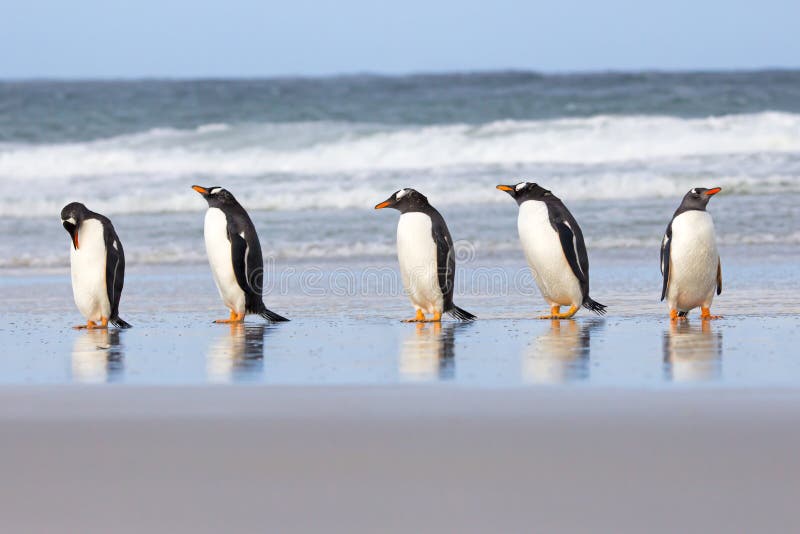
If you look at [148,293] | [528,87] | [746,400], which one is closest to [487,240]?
[148,293]

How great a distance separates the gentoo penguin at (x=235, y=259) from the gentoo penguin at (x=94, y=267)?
0.58 meters

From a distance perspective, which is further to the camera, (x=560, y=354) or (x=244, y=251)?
(x=244, y=251)

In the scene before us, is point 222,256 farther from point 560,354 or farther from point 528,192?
point 560,354

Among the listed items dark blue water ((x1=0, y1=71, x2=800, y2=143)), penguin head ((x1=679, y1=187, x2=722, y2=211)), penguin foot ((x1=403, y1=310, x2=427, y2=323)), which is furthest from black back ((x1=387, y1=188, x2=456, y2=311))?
dark blue water ((x1=0, y1=71, x2=800, y2=143))

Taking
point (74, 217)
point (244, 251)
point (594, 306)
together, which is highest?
point (74, 217)

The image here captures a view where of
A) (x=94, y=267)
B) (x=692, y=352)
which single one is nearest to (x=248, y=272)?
(x=94, y=267)

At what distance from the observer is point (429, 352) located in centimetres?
625

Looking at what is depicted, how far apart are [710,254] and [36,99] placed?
28806 millimetres

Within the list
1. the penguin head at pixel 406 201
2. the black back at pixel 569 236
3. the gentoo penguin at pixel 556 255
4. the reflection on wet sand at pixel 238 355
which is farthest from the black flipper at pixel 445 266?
the reflection on wet sand at pixel 238 355

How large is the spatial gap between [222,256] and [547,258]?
77.6 inches

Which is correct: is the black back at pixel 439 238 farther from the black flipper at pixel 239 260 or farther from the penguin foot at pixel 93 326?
the penguin foot at pixel 93 326

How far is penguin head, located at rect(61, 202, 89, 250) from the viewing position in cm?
746

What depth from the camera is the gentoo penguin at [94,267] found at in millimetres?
7508

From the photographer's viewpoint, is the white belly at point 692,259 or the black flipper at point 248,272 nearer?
the white belly at point 692,259
